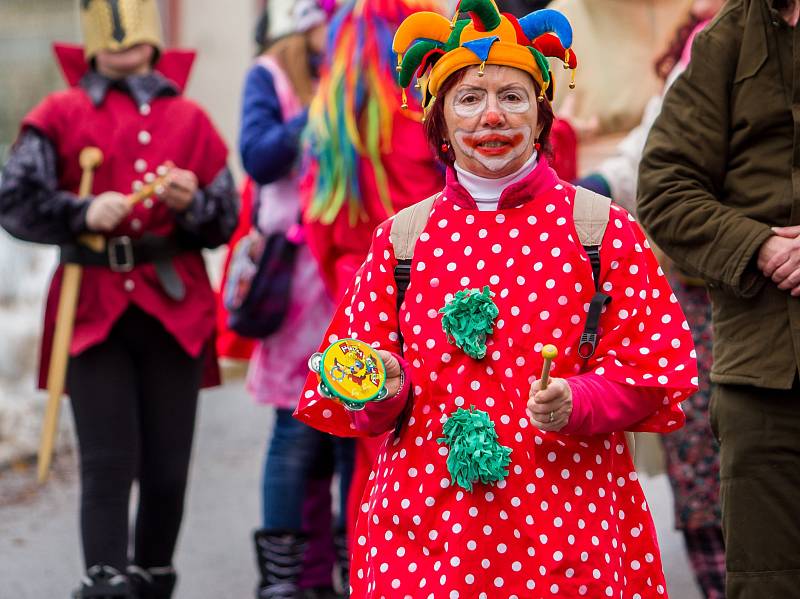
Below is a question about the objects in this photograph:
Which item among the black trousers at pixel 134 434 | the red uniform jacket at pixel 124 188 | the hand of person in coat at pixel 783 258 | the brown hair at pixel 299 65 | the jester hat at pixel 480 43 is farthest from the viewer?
the brown hair at pixel 299 65

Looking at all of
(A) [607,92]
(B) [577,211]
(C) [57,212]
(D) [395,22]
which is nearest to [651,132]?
(B) [577,211]

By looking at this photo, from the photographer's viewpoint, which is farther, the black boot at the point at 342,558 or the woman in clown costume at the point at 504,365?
the black boot at the point at 342,558

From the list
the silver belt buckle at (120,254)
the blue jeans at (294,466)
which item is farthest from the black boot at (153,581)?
the silver belt buckle at (120,254)

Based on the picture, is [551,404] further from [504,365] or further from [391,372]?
[391,372]

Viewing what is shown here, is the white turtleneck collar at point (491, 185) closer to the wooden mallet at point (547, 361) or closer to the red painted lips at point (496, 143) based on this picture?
the red painted lips at point (496, 143)

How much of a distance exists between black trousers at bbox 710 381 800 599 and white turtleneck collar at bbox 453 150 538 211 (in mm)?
884

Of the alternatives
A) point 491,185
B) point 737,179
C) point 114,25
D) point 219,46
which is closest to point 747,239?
point 737,179

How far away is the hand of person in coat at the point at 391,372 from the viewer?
3412mm

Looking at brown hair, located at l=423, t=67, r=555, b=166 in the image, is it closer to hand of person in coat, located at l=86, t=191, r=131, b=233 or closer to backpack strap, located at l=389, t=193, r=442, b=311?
backpack strap, located at l=389, t=193, r=442, b=311

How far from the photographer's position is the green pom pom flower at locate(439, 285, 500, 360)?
11.2 ft

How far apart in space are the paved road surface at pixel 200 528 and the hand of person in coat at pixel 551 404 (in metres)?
3.13

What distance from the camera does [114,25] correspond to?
17.8 feet

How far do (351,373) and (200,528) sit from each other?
433 cm

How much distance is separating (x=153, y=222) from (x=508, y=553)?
2.41 metres
